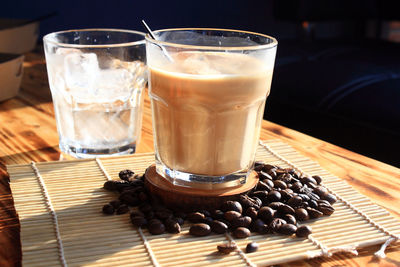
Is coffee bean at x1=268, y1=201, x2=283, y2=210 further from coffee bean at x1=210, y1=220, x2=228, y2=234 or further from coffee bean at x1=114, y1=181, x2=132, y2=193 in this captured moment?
coffee bean at x1=114, y1=181, x2=132, y2=193

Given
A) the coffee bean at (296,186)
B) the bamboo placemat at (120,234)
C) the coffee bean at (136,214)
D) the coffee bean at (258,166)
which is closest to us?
the bamboo placemat at (120,234)

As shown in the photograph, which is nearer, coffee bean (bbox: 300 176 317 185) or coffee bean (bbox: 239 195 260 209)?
coffee bean (bbox: 239 195 260 209)

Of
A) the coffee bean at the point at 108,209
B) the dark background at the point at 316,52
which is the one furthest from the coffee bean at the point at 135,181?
the dark background at the point at 316,52

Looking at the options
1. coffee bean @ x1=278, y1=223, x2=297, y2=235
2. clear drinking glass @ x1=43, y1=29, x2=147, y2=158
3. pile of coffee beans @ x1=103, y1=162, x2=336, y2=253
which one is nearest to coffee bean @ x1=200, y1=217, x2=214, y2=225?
pile of coffee beans @ x1=103, y1=162, x2=336, y2=253

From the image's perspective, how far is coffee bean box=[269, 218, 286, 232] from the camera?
77cm

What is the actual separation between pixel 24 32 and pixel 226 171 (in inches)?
62.2

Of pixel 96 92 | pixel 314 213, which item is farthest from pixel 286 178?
pixel 96 92

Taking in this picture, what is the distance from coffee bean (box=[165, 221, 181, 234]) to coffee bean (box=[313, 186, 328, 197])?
28cm

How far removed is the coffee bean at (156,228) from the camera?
76cm

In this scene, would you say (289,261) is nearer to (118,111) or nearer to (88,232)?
(88,232)

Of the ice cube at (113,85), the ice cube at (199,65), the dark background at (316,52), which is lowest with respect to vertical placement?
the dark background at (316,52)

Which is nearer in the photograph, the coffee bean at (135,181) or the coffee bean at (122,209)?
the coffee bean at (122,209)

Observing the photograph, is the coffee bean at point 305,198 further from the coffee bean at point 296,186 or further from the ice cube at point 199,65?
the ice cube at point 199,65

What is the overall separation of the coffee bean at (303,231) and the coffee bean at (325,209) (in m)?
0.08
